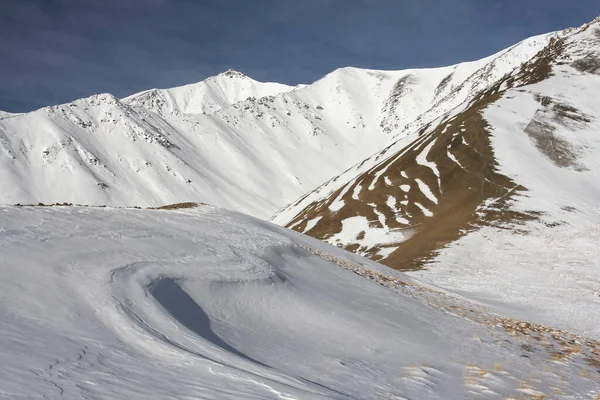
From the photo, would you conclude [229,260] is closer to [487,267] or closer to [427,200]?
[487,267]

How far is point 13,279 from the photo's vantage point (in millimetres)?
10875

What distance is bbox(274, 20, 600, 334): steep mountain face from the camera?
48.9m

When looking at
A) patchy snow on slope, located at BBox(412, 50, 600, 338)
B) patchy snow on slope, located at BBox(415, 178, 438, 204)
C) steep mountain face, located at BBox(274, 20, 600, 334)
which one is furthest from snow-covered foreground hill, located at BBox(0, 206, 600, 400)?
patchy snow on slope, located at BBox(415, 178, 438, 204)

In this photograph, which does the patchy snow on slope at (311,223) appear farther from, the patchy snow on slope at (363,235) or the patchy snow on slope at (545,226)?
the patchy snow on slope at (545,226)

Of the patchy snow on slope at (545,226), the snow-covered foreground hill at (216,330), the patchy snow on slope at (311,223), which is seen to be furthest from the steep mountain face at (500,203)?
the snow-covered foreground hill at (216,330)

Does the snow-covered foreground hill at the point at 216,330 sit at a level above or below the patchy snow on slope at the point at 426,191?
below

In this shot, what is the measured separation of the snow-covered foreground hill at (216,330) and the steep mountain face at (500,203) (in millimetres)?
17906

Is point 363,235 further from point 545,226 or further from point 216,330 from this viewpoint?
point 216,330

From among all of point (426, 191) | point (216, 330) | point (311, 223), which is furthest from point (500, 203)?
point (216, 330)

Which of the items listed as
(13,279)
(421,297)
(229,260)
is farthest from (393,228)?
(13,279)

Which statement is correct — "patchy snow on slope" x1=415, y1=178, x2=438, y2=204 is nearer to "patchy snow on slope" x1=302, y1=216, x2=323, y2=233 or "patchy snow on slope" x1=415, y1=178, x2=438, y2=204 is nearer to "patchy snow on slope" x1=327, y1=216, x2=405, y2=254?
"patchy snow on slope" x1=327, y1=216, x2=405, y2=254

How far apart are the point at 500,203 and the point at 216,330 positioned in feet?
240

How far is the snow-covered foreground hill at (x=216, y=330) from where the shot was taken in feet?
26.5

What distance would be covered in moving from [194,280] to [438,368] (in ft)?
25.2
